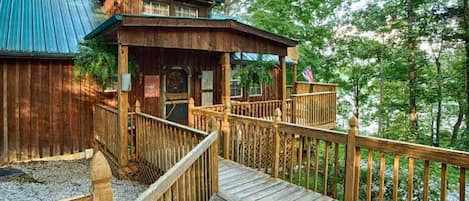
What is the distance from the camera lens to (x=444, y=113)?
13227mm

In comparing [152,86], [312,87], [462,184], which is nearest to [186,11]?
[152,86]

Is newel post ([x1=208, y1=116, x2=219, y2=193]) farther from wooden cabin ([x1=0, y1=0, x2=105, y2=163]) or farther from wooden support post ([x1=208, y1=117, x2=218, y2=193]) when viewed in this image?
wooden cabin ([x1=0, y1=0, x2=105, y2=163])

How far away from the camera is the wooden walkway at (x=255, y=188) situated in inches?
A: 165

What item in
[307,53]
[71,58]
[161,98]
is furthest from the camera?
[307,53]

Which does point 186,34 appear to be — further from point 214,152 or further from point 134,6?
point 214,152

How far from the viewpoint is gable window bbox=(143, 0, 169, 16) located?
969cm

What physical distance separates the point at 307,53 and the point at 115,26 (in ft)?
39.7

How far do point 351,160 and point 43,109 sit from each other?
23.5 feet

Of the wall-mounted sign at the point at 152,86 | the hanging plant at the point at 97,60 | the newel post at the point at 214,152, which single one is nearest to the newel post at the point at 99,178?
the newel post at the point at 214,152

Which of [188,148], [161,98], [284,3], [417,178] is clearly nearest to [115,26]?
[188,148]

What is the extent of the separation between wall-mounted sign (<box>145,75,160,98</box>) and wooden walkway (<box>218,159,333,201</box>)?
14.5 feet

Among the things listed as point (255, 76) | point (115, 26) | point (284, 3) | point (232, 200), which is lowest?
point (232, 200)

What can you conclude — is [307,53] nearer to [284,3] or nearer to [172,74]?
[284,3]

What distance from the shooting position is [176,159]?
479cm
